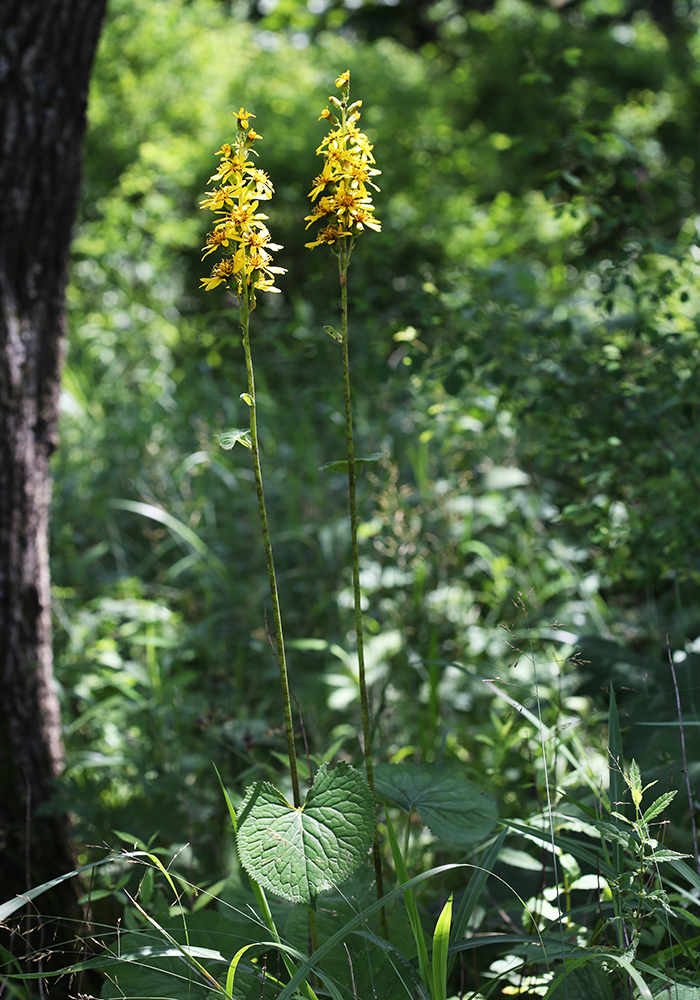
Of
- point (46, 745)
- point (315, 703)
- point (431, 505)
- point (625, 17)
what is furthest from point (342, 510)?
point (625, 17)

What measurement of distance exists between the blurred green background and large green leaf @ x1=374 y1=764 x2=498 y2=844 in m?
0.16

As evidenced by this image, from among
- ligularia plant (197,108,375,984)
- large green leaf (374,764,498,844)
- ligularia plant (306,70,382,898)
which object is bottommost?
large green leaf (374,764,498,844)

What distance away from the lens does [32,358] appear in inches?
69.1

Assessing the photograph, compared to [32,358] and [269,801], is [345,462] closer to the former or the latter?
[269,801]

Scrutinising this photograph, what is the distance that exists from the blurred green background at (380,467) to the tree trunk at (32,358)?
14 centimetres

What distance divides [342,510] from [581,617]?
3.26 ft

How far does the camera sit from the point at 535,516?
8.81 ft

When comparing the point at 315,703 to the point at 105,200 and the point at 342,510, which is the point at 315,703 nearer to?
the point at 342,510

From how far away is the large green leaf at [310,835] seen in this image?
905 mm

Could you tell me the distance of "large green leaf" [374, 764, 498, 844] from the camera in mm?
1095

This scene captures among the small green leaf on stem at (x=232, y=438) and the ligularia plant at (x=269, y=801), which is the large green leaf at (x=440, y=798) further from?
the small green leaf on stem at (x=232, y=438)

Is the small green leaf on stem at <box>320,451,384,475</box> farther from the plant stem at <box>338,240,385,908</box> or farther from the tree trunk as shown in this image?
the tree trunk

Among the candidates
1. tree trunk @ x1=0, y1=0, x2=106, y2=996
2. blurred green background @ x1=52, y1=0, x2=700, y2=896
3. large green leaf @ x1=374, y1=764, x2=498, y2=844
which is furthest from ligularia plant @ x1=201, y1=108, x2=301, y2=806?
tree trunk @ x1=0, y1=0, x2=106, y2=996

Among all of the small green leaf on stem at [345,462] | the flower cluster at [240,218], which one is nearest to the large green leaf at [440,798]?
the small green leaf on stem at [345,462]
